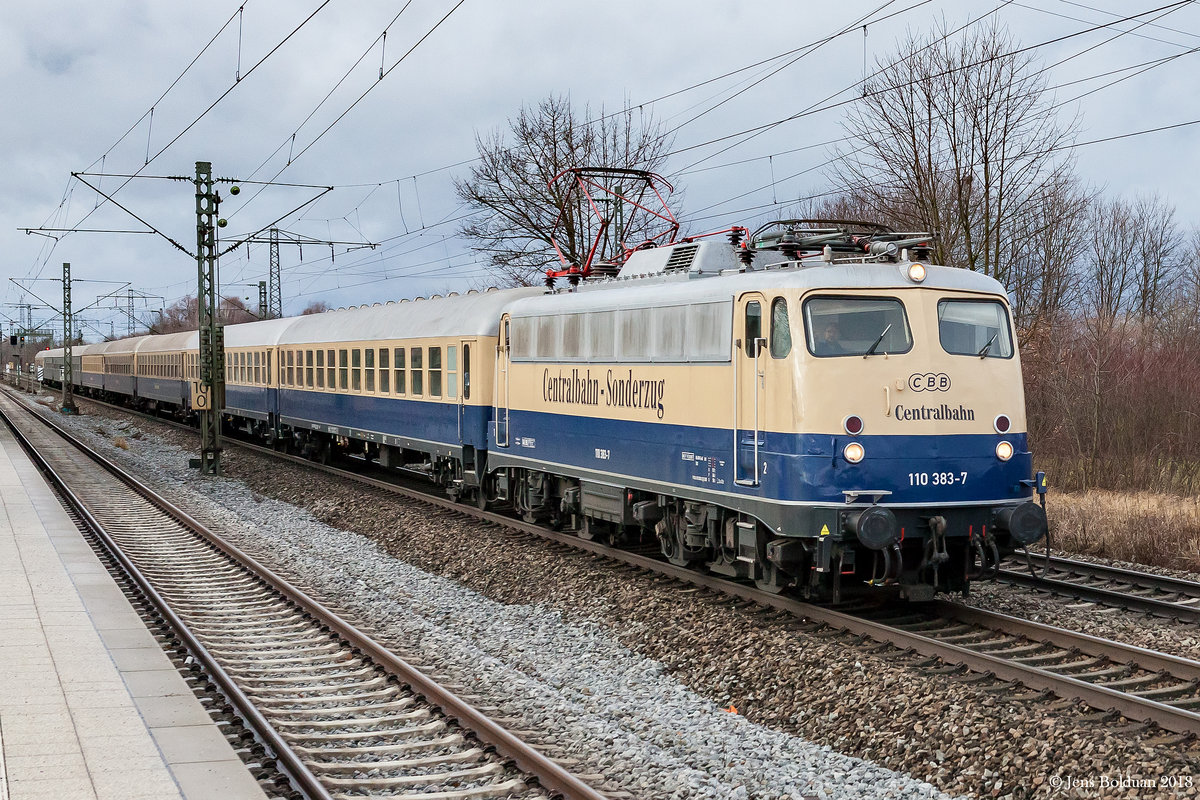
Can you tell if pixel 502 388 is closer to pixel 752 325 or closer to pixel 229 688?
pixel 752 325

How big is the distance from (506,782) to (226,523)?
519 inches

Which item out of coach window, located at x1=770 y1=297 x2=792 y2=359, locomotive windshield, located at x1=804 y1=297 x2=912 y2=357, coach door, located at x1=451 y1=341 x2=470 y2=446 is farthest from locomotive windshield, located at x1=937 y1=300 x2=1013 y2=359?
coach door, located at x1=451 y1=341 x2=470 y2=446

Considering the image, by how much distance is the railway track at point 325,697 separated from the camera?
6676 mm

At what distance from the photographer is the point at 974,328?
10.4 metres

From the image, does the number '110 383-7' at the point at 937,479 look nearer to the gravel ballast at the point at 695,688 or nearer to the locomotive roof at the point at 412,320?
the gravel ballast at the point at 695,688

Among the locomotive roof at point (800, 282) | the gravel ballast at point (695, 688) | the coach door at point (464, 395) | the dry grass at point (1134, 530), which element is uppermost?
the locomotive roof at point (800, 282)

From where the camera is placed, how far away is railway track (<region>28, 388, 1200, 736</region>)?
24.5ft

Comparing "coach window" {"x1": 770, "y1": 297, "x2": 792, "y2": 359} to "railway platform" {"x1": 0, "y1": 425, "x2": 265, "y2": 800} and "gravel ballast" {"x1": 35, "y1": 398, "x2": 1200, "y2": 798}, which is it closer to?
"gravel ballast" {"x1": 35, "y1": 398, "x2": 1200, "y2": 798}

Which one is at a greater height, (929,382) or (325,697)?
(929,382)

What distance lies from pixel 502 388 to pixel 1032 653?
915 centimetres

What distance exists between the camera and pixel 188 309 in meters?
115

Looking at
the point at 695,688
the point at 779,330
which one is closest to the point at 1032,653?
the point at 695,688

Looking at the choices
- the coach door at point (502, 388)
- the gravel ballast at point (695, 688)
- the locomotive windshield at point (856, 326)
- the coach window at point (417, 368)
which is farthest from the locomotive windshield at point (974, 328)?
the coach window at point (417, 368)

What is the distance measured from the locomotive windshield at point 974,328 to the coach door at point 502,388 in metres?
7.46
